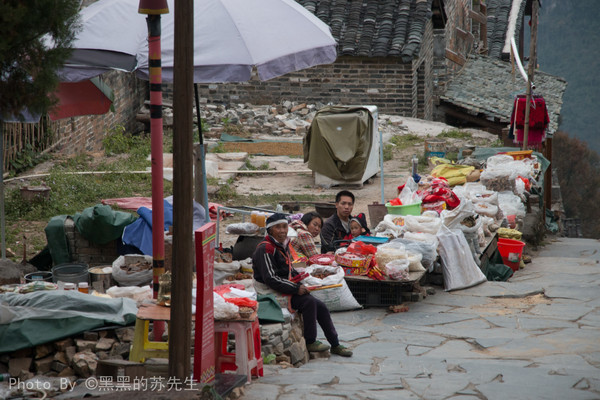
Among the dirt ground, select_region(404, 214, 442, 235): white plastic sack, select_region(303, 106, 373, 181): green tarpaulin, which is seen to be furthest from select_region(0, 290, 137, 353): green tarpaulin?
select_region(303, 106, 373, 181): green tarpaulin

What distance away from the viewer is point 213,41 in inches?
276

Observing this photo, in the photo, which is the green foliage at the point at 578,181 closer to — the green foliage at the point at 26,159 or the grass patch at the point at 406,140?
the grass patch at the point at 406,140

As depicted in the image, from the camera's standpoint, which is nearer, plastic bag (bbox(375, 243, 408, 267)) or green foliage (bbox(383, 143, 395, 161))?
plastic bag (bbox(375, 243, 408, 267))

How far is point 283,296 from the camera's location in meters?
6.57

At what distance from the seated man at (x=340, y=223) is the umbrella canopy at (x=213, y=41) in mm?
1917

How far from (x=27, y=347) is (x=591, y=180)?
45.7 metres

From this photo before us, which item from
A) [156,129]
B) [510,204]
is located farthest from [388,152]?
[156,129]

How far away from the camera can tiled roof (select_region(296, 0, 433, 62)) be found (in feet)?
71.5

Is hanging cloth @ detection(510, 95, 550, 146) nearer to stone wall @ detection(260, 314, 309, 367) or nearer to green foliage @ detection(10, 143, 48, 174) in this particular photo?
green foliage @ detection(10, 143, 48, 174)

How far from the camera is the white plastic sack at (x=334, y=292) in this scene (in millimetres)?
7680

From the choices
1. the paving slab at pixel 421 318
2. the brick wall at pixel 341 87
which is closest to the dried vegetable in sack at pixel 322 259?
the paving slab at pixel 421 318

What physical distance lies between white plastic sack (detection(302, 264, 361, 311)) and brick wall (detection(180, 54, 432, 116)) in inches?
590

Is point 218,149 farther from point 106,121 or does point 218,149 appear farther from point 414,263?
point 414,263

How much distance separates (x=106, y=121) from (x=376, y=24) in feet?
29.7
